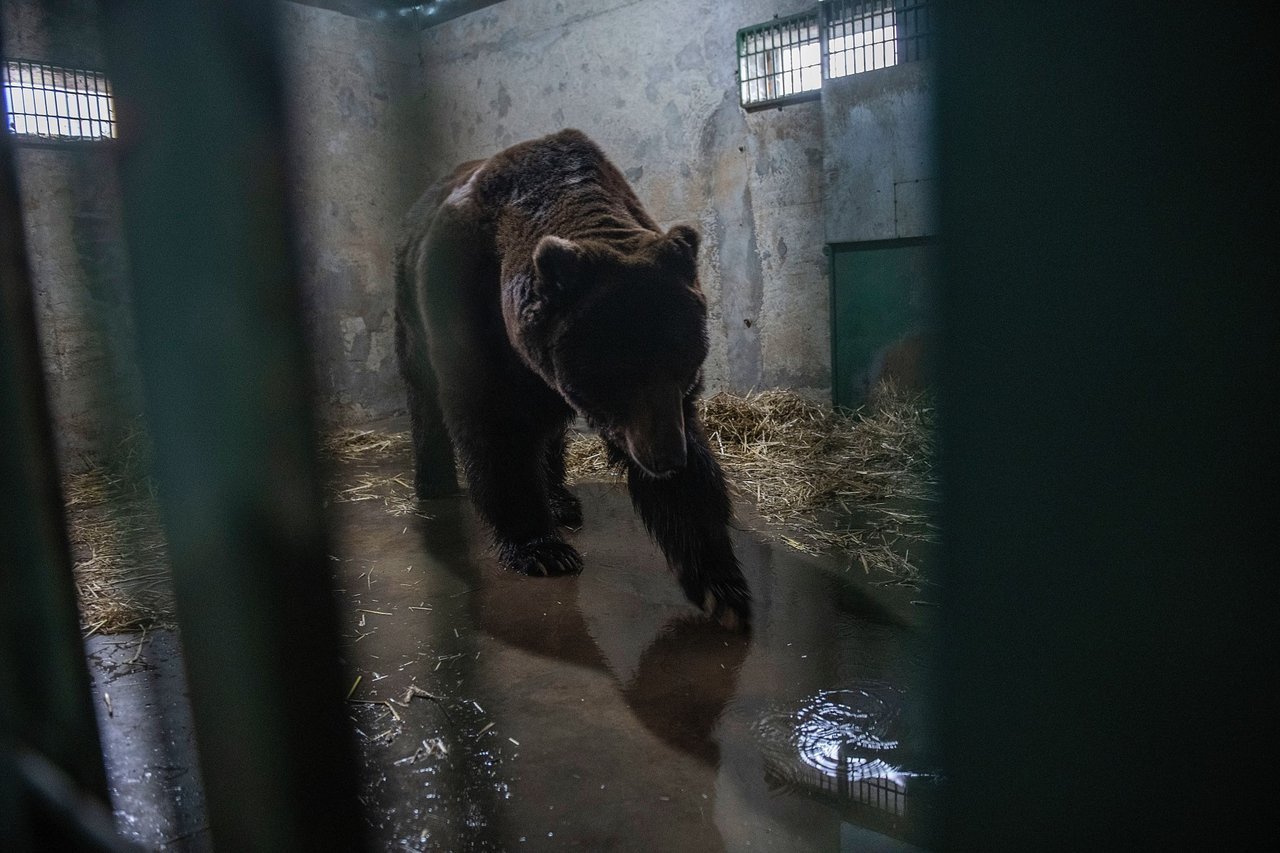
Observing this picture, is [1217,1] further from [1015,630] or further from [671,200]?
[671,200]

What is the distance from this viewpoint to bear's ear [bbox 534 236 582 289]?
2787 mm

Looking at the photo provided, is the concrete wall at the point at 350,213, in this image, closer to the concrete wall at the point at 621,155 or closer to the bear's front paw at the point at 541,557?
the concrete wall at the point at 621,155

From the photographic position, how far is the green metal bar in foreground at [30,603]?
1365 millimetres

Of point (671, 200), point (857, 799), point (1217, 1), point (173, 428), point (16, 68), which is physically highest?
point (16, 68)

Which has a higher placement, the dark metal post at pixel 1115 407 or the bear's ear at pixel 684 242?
the bear's ear at pixel 684 242

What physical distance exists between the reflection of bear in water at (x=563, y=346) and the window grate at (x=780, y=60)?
2.67 meters

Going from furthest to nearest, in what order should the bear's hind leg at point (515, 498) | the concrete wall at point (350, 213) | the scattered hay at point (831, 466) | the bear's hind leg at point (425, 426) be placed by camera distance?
the concrete wall at point (350, 213), the bear's hind leg at point (425, 426), the scattered hay at point (831, 466), the bear's hind leg at point (515, 498)

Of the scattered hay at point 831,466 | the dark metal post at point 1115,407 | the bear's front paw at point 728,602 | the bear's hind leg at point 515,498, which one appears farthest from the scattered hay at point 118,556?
the scattered hay at point 831,466

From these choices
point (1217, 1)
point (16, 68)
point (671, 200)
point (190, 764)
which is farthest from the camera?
point (671, 200)

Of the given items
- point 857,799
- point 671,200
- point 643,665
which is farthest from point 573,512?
point 671,200

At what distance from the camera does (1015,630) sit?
1.74 ft

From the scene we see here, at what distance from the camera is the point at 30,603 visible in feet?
4.85

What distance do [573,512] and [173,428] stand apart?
140 inches

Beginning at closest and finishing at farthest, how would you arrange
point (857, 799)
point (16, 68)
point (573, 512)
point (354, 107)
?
point (857, 799)
point (573, 512)
point (16, 68)
point (354, 107)
